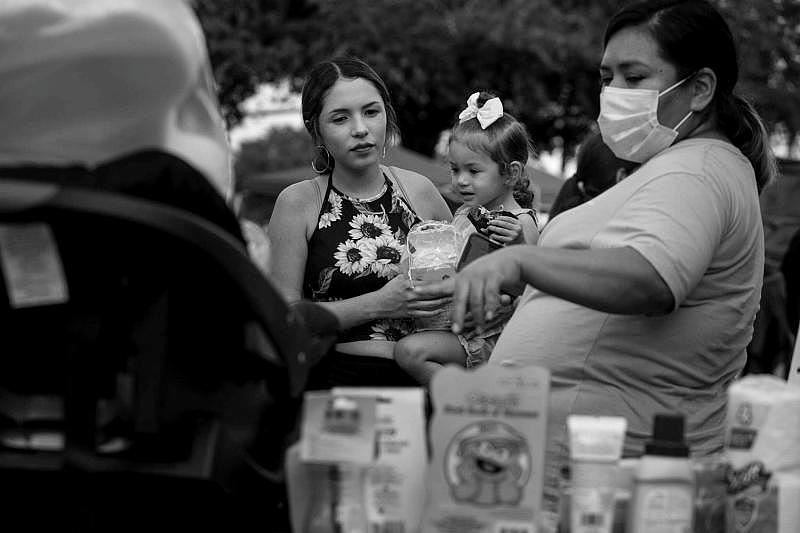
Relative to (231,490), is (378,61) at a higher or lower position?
higher

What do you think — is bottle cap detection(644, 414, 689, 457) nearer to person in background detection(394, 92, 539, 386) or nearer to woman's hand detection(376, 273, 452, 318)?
woman's hand detection(376, 273, 452, 318)

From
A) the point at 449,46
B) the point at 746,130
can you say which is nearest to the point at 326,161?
the point at 746,130

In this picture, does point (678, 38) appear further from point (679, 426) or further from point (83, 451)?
point (83, 451)

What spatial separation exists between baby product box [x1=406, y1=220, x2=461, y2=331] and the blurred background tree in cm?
1084

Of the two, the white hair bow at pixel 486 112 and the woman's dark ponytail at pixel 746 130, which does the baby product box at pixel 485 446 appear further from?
the white hair bow at pixel 486 112

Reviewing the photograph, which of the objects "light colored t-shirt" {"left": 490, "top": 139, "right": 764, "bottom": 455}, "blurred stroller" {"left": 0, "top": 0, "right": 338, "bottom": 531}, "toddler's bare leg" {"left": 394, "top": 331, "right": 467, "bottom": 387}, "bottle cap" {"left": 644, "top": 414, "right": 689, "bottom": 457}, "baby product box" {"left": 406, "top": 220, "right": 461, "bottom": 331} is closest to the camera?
"blurred stroller" {"left": 0, "top": 0, "right": 338, "bottom": 531}

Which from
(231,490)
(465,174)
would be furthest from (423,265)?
(231,490)

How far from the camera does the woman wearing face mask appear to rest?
2.46 m

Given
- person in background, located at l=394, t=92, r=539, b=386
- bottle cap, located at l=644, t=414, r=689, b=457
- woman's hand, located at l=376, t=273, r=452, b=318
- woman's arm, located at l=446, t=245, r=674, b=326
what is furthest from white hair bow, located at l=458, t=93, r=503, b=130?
bottle cap, located at l=644, t=414, r=689, b=457

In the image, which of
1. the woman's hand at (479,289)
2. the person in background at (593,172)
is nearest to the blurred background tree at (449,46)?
the person in background at (593,172)

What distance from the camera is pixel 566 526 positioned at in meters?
2.03

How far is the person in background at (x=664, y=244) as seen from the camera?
2445mm

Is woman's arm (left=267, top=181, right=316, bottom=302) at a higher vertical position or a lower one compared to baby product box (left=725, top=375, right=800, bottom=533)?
higher

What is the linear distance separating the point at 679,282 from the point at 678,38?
0.61 meters
